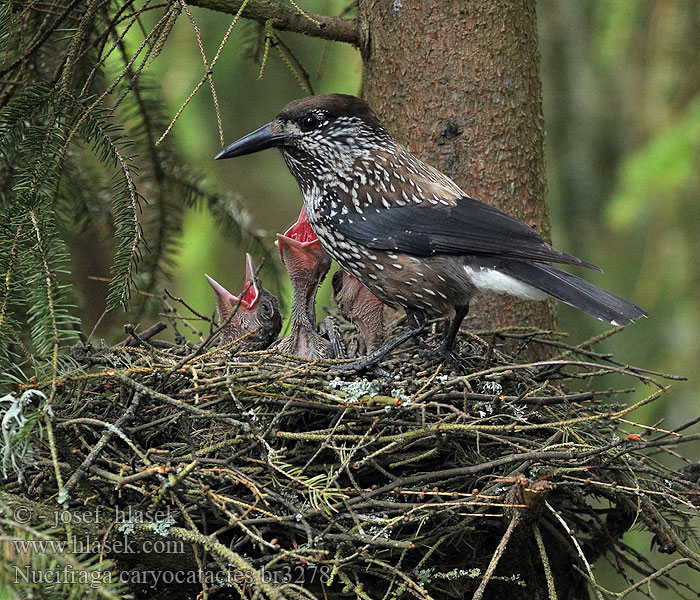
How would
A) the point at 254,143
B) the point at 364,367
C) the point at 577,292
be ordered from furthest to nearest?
the point at 254,143, the point at 364,367, the point at 577,292

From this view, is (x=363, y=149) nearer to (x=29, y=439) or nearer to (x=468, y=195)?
(x=468, y=195)

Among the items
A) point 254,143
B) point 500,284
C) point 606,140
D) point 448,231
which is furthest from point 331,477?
point 606,140

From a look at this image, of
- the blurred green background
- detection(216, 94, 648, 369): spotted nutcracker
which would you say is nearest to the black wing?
detection(216, 94, 648, 369): spotted nutcracker

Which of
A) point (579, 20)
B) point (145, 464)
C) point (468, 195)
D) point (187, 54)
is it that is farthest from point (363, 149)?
point (579, 20)

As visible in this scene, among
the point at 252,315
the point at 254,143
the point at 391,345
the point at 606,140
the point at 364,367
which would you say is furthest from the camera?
the point at 606,140

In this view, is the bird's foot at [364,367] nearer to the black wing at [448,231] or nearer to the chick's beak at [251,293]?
the black wing at [448,231]

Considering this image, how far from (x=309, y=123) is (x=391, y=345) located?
100 cm

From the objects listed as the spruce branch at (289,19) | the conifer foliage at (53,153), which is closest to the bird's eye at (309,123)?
the spruce branch at (289,19)

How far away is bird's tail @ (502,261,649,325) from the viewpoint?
2662 mm

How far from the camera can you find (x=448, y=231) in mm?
3068

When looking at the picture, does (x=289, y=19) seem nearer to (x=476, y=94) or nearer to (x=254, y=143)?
(x=254, y=143)

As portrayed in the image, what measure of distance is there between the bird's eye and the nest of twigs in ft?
3.56

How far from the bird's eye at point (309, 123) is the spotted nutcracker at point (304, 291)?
0.46 metres

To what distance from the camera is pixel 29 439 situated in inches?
79.0
